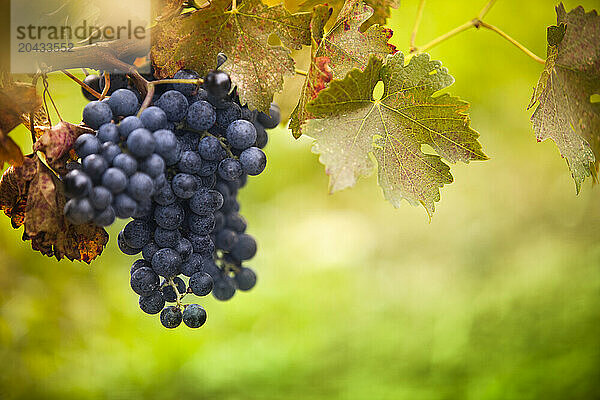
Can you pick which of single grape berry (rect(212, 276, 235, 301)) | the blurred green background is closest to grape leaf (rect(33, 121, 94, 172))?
single grape berry (rect(212, 276, 235, 301))

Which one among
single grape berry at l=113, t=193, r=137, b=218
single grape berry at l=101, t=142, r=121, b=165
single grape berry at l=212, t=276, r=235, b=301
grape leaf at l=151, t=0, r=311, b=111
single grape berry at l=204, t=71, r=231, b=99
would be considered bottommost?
single grape berry at l=212, t=276, r=235, b=301

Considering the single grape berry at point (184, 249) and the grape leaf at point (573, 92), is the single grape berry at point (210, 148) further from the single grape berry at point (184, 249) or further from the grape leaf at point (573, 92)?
the grape leaf at point (573, 92)

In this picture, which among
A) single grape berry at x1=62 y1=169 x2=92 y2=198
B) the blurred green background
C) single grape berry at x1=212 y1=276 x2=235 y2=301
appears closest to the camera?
single grape berry at x1=62 y1=169 x2=92 y2=198

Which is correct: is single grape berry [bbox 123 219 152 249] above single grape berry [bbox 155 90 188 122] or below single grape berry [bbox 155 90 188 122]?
below

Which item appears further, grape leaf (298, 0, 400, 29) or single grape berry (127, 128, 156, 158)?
grape leaf (298, 0, 400, 29)

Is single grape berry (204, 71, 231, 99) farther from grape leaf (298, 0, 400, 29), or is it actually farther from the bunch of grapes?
grape leaf (298, 0, 400, 29)

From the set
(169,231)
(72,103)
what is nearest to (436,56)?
(72,103)
